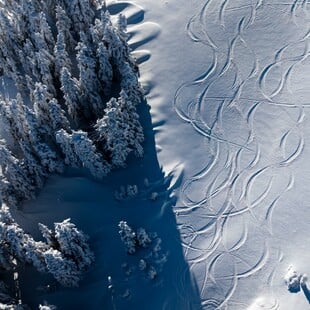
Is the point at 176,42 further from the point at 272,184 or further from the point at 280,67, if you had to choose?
the point at 272,184

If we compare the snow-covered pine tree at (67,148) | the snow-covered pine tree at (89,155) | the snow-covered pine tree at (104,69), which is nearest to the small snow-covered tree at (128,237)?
the snow-covered pine tree at (89,155)

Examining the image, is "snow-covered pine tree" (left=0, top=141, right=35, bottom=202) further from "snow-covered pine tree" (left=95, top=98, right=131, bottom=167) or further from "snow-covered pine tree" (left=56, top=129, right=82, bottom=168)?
"snow-covered pine tree" (left=95, top=98, right=131, bottom=167)

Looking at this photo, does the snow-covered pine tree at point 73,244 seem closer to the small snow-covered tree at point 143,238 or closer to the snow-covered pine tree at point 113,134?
the small snow-covered tree at point 143,238

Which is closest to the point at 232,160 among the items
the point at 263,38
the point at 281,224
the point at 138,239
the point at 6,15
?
the point at 281,224

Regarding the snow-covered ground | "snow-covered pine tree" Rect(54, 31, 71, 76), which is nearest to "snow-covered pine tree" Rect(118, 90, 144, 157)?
the snow-covered ground

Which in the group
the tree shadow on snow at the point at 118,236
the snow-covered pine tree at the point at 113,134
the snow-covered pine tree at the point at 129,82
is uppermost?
the snow-covered pine tree at the point at 129,82

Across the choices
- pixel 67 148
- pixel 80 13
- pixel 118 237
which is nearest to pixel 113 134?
pixel 67 148
